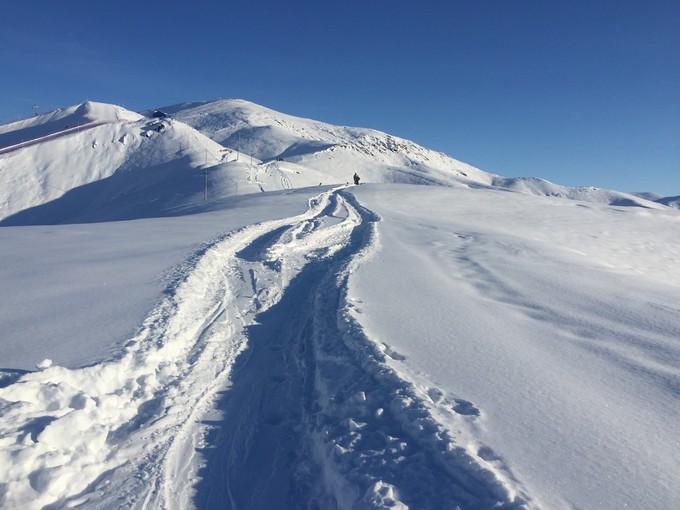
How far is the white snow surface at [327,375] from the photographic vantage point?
3.70m

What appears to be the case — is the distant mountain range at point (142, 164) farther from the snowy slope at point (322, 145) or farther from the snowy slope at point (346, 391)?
the snowy slope at point (346, 391)

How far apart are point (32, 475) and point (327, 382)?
293cm

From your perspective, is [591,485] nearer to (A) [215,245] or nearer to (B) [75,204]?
(A) [215,245]

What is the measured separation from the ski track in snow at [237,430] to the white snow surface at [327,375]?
0.07 ft

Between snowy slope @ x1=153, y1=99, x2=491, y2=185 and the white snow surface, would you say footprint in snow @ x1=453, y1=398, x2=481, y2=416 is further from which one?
snowy slope @ x1=153, y1=99, x2=491, y2=185

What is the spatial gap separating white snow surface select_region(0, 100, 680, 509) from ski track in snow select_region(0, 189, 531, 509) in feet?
0.07

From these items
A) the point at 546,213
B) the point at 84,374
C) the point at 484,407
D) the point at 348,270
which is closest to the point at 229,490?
the point at 84,374

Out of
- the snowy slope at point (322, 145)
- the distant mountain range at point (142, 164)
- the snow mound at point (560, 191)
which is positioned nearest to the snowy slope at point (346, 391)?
the distant mountain range at point (142, 164)

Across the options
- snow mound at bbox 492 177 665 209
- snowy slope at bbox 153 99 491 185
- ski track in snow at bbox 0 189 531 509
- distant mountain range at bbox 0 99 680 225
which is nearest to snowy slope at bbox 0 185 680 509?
ski track in snow at bbox 0 189 531 509

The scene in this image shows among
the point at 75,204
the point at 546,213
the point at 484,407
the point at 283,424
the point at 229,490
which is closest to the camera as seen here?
the point at 229,490

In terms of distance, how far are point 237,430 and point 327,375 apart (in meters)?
1.29

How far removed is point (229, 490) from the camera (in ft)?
13.0

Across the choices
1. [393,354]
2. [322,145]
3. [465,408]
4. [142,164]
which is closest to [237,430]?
[393,354]

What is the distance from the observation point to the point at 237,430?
477 centimetres
